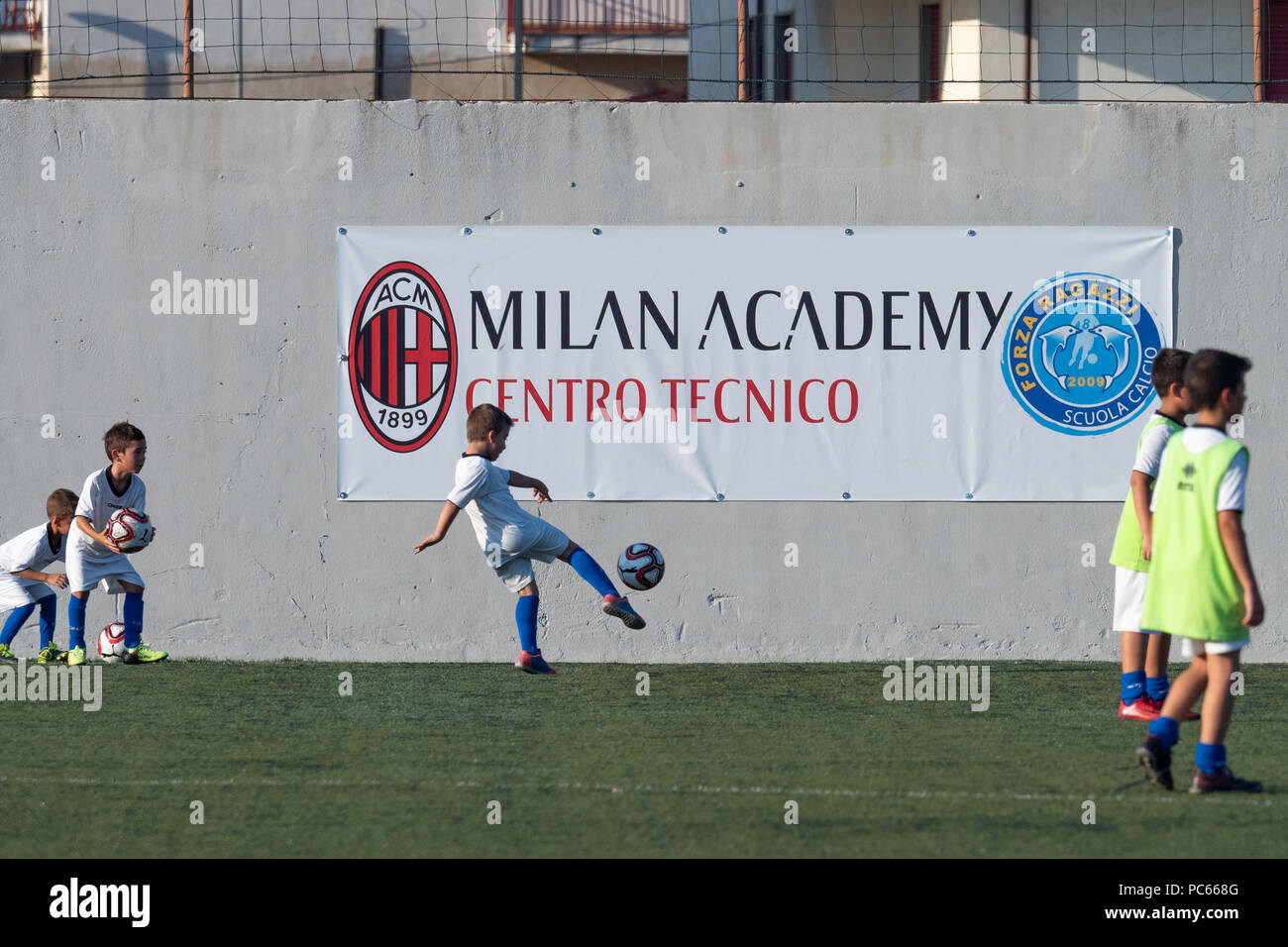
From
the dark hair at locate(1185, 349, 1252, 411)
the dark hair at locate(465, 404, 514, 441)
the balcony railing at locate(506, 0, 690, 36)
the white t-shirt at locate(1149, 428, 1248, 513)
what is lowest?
the white t-shirt at locate(1149, 428, 1248, 513)

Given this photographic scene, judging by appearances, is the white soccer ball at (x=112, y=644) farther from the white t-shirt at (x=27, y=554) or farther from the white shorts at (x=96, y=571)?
the white t-shirt at (x=27, y=554)

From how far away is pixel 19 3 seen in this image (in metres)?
24.0

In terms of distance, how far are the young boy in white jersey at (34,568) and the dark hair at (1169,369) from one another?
606cm

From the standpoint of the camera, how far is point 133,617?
949 cm

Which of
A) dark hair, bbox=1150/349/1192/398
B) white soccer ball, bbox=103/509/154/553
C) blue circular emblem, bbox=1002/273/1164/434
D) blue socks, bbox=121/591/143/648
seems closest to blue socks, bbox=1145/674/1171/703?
dark hair, bbox=1150/349/1192/398

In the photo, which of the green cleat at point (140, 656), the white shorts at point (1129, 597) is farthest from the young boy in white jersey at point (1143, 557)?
the green cleat at point (140, 656)

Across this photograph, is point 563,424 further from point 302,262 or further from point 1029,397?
point 1029,397

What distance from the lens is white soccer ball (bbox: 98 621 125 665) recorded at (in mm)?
9633

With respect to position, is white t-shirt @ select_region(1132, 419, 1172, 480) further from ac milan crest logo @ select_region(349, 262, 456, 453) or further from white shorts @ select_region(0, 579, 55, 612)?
white shorts @ select_region(0, 579, 55, 612)

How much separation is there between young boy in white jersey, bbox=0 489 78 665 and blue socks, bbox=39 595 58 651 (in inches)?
2.9

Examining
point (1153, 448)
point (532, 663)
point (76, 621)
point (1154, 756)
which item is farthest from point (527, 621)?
point (1154, 756)
